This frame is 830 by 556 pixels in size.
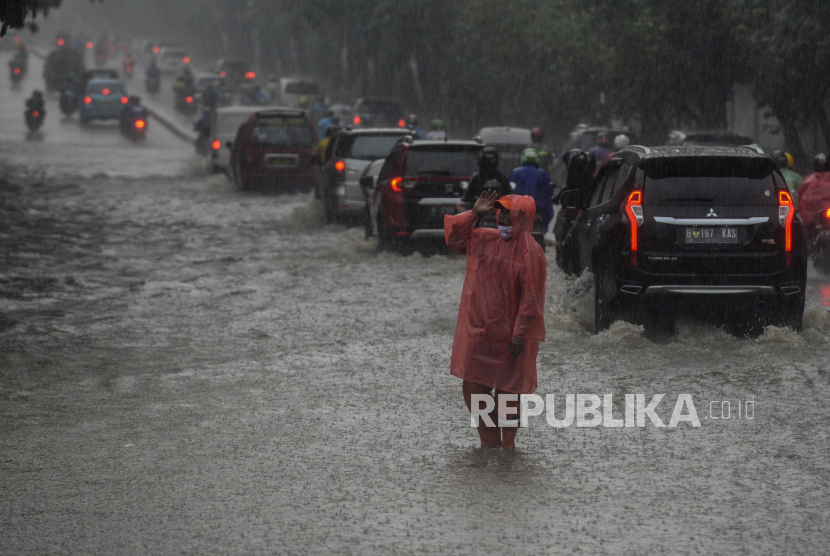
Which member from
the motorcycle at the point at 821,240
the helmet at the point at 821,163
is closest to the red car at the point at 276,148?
the motorcycle at the point at 821,240

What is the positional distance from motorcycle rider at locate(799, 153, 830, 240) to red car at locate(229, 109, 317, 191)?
1388 cm

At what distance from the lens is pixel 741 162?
35.4 ft

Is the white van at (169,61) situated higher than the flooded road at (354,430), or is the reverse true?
the white van at (169,61)

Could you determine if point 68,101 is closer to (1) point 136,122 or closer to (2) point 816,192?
(1) point 136,122

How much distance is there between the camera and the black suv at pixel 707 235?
424 inches

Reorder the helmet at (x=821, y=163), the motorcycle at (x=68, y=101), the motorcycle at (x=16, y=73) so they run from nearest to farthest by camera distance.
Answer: the helmet at (x=821, y=163) → the motorcycle at (x=68, y=101) → the motorcycle at (x=16, y=73)

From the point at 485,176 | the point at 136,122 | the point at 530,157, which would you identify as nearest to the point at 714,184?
the point at 485,176

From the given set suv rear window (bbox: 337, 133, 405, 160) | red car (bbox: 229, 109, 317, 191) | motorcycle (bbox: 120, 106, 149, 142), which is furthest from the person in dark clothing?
motorcycle (bbox: 120, 106, 149, 142)

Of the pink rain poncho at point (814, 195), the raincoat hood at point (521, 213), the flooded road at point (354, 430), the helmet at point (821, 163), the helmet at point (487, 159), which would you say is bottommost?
the flooded road at point (354, 430)

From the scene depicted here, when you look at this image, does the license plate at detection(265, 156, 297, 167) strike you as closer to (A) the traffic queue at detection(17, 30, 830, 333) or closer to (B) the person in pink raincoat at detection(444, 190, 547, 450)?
(A) the traffic queue at detection(17, 30, 830, 333)

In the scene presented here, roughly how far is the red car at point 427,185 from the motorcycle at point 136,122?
34.6m

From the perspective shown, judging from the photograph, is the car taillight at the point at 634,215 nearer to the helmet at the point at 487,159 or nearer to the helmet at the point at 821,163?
the helmet at the point at 487,159

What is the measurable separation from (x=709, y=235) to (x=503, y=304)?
12.3 feet

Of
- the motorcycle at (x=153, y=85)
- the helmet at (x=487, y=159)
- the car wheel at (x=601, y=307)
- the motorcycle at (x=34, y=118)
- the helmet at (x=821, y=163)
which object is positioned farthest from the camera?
the motorcycle at (x=153, y=85)
